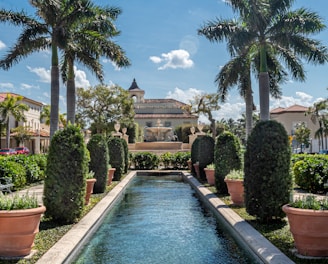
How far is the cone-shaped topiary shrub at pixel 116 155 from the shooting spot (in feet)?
56.2

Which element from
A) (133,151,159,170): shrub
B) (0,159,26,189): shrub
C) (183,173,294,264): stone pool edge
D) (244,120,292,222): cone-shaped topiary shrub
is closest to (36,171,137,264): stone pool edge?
(183,173,294,264): stone pool edge

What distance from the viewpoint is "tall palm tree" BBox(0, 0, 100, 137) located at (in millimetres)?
15547

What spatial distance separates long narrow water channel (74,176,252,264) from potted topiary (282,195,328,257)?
2.80 feet

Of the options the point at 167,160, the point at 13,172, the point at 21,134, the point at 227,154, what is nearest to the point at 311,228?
the point at 227,154

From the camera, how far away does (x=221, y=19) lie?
58.2 feet

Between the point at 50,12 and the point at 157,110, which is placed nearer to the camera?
the point at 50,12

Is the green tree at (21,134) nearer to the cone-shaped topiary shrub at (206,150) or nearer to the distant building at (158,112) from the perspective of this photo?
the distant building at (158,112)

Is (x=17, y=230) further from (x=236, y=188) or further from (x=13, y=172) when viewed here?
(x=13, y=172)

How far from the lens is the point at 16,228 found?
5.21 m

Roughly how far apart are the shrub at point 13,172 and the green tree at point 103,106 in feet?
86.9

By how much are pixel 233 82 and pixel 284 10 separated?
422 centimetres

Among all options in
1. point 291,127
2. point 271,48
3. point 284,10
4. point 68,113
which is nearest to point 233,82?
point 271,48

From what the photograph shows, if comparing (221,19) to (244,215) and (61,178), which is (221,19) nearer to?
(244,215)

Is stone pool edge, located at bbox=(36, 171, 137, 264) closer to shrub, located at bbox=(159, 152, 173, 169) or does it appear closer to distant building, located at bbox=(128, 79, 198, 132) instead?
shrub, located at bbox=(159, 152, 173, 169)
